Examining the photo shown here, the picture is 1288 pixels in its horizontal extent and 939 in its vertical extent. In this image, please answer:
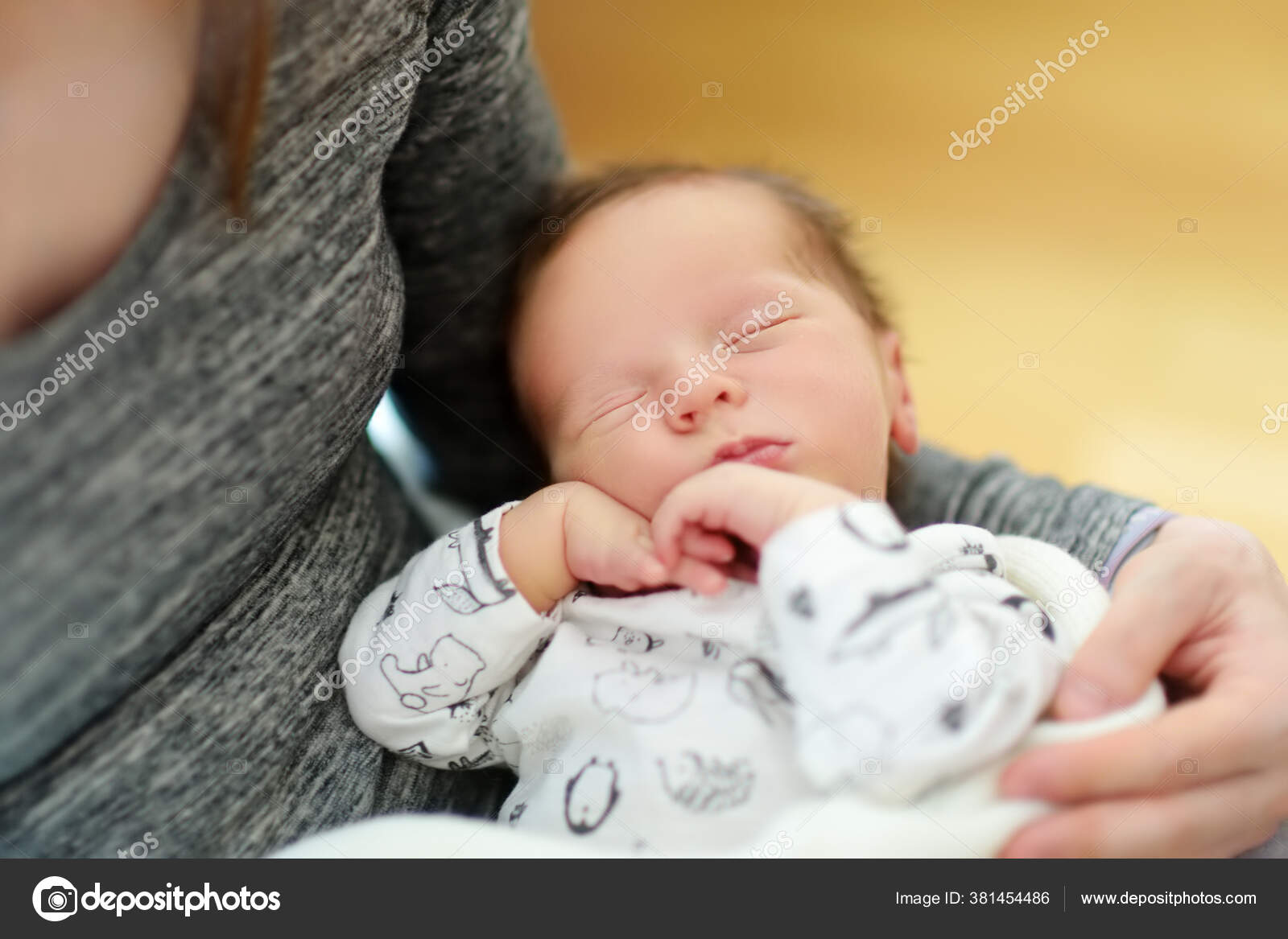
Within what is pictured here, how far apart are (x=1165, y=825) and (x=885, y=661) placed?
0.20m

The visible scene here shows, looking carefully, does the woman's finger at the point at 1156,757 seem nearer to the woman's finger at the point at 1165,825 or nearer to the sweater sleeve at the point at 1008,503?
the woman's finger at the point at 1165,825

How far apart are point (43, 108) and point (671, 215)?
469mm

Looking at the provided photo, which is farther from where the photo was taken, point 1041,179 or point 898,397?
point 1041,179

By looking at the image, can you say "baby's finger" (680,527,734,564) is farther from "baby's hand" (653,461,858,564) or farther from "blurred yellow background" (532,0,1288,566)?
"blurred yellow background" (532,0,1288,566)

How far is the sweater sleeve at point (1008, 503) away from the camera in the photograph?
0.84m

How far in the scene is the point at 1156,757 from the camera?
588mm

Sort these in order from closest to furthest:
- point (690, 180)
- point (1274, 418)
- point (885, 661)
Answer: point (885, 661) < point (690, 180) < point (1274, 418)

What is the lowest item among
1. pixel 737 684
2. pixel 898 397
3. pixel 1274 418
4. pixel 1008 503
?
pixel 1274 418

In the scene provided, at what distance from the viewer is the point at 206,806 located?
617 millimetres

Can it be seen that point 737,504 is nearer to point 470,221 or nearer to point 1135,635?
point 1135,635
